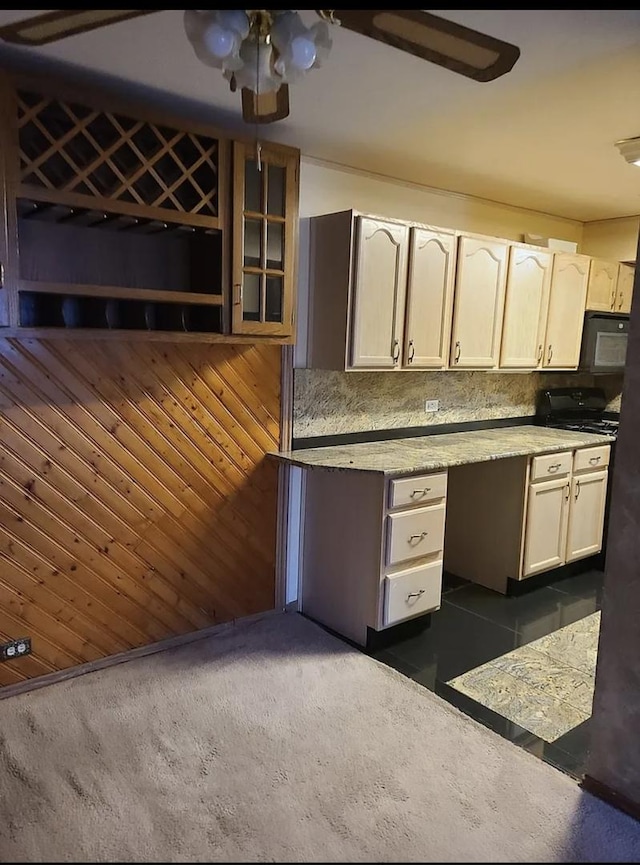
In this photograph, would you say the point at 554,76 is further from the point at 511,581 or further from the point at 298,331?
the point at 511,581

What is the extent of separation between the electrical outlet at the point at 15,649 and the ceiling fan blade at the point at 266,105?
217 cm

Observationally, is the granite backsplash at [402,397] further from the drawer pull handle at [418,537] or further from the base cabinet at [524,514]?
the drawer pull handle at [418,537]

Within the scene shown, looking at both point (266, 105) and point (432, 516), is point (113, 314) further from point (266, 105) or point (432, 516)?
point (432, 516)

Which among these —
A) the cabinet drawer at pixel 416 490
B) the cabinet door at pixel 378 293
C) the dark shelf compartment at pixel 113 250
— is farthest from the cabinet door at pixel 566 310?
the dark shelf compartment at pixel 113 250

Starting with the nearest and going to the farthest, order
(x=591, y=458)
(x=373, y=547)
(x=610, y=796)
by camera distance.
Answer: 1. (x=610, y=796)
2. (x=373, y=547)
3. (x=591, y=458)

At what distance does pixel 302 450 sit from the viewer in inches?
129

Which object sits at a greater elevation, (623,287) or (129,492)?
(623,287)

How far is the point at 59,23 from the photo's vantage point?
1372mm

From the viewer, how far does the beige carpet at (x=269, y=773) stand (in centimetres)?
173

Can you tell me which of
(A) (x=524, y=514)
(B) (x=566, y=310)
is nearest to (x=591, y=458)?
(A) (x=524, y=514)

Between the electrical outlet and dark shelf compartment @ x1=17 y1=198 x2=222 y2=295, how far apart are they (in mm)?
1449

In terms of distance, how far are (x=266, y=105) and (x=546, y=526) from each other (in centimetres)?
293

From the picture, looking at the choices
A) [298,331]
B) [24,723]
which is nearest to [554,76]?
[298,331]

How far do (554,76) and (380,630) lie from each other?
238 cm
